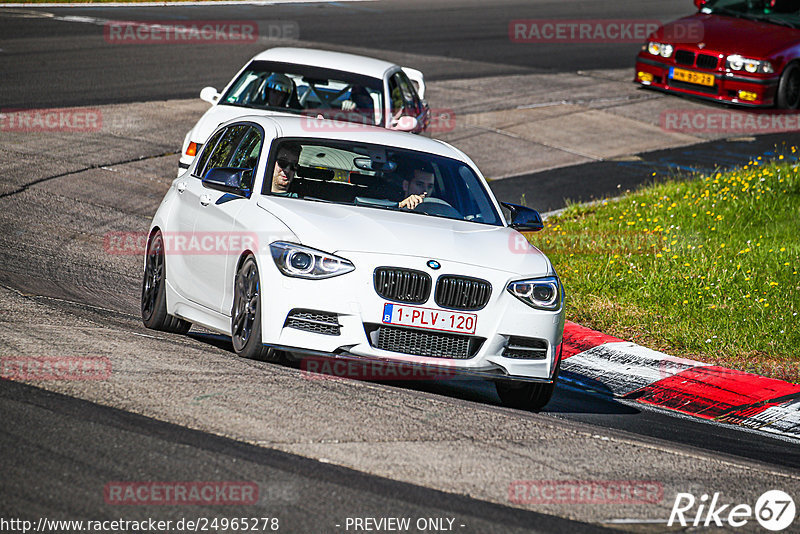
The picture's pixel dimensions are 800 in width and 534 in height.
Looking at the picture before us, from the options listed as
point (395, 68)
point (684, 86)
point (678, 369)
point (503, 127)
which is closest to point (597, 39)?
point (684, 86)

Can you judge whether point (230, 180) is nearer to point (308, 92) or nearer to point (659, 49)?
point (308, 92)

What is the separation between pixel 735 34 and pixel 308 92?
1011 cm

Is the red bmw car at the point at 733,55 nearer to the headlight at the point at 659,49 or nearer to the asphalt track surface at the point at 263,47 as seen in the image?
the headlight at the point at 659,49

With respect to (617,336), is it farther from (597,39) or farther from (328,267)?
(597,39)

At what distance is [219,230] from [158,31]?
61.8 ft

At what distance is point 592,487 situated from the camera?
5.91 metres

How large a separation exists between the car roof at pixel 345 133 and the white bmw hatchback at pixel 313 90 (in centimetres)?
463

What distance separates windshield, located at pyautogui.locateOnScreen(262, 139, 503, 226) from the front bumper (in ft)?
3.41

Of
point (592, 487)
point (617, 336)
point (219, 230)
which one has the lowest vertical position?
point (617, 336)

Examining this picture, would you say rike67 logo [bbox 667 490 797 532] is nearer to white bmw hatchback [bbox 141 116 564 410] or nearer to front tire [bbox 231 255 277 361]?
white bmw hatchback [bbox 141 116 564 410]

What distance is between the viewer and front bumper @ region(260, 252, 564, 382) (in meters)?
7.19

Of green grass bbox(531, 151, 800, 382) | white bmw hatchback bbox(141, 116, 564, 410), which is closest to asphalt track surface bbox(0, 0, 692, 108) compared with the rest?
green grass bbox(531, 151, 800, 382)

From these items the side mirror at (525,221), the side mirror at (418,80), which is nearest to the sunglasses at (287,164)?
the side mirror at (525,221)

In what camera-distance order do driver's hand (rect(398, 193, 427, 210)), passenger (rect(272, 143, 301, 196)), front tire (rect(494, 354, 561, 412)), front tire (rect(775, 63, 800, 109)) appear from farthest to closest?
front tire (rect(775, 63, 800, 109))
driver's hand (rect(398, 193, 427, 210))
passenger (rect(272, 143, 301, 196))
front tire (rect(494, 354, 561, 412))
